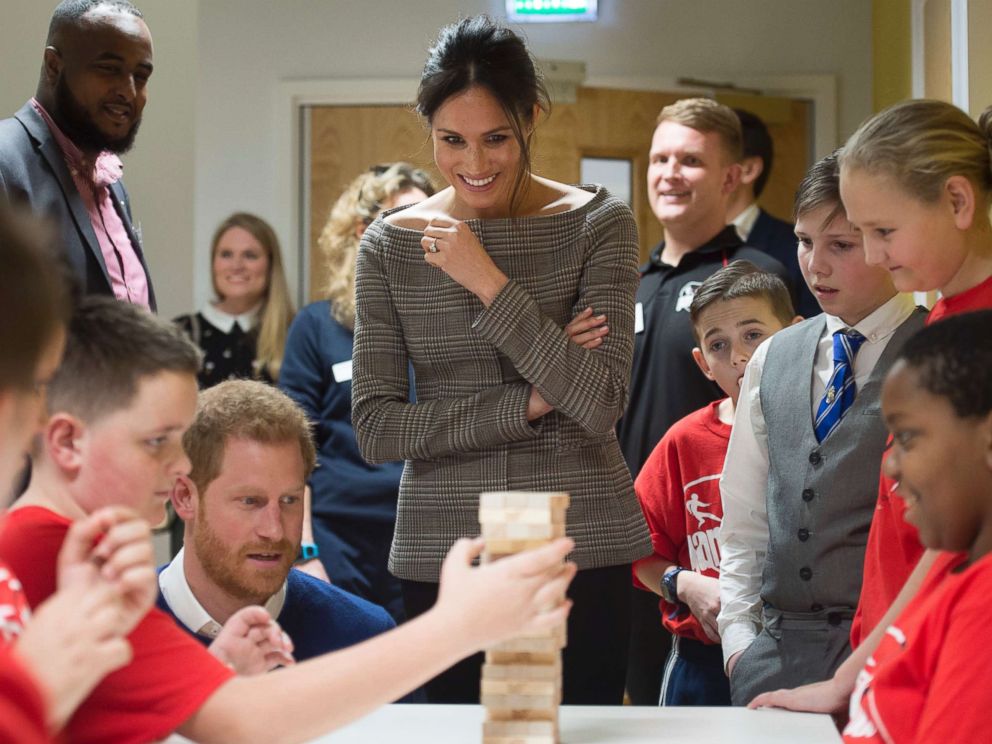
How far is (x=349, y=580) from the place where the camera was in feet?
11.2

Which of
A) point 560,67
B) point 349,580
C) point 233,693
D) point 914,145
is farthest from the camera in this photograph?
point 560,67

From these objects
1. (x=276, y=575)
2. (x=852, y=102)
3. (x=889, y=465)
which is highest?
(x=852, y=102)

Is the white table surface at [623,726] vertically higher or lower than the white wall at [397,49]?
lower

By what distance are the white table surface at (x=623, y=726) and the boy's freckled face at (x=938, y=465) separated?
0.29 meters

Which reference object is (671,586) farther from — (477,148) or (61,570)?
(61,570)

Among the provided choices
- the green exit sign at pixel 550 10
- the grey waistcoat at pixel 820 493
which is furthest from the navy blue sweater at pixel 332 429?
the green exit sign at pixel 550 10

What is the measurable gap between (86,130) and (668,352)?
1.45m

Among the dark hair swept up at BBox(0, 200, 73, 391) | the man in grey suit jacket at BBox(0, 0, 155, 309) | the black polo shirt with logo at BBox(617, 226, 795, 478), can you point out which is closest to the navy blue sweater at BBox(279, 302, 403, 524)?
the black polo shirt with logo at BBox(617, 226, 795, 478)

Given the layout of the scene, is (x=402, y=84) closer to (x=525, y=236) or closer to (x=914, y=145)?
(x=525, y=236)

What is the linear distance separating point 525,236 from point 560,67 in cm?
383

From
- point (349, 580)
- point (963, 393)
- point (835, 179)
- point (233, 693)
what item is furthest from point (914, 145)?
point (349, 580)

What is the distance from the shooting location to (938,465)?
4.66 ft

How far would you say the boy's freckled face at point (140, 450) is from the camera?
1.45 meters

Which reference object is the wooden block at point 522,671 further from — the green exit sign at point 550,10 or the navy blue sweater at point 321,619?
the green exit sign at point 550,10
